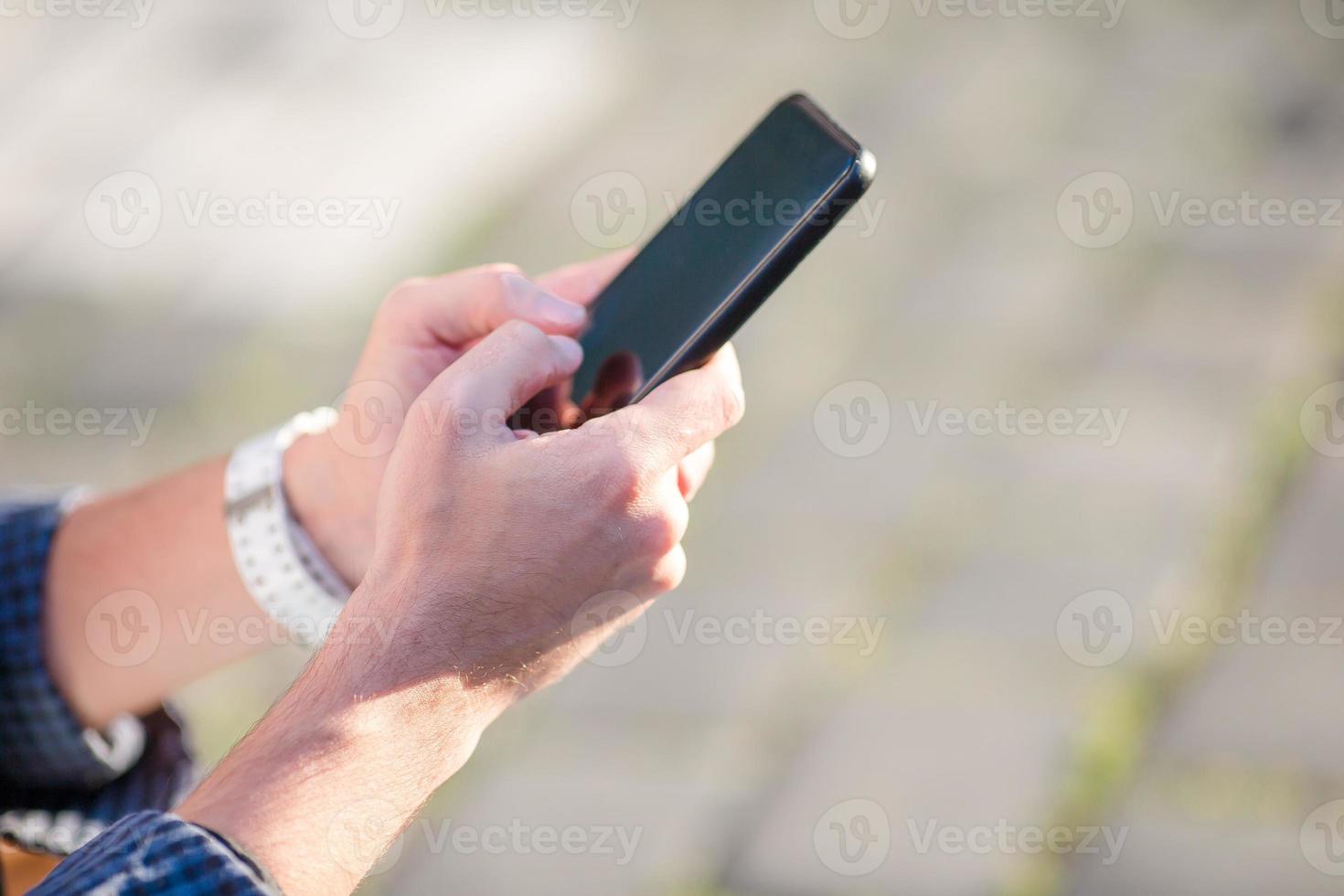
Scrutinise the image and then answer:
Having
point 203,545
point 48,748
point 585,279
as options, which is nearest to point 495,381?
point 585,279

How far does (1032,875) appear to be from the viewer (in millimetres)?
1717

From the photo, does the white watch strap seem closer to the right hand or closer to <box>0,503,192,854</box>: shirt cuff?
<box>0,503,192,854</box>: shirt cuff

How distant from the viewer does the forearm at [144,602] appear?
1.30 meters

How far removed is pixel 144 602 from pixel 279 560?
0.19m

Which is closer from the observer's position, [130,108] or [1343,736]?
[1343,736]

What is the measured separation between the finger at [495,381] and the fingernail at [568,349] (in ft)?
0.07

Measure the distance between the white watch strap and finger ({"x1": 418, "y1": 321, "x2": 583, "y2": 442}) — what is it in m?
0.39

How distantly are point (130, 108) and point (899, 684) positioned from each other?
2.30m

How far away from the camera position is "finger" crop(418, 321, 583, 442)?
1015 millimetres

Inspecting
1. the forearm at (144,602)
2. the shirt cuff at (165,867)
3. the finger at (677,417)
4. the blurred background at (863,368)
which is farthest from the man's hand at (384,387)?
the blurred background at (863,368)

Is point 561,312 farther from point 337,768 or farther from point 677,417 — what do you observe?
point 337,768

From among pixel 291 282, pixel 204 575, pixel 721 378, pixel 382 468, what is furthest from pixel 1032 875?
pixel 291 282

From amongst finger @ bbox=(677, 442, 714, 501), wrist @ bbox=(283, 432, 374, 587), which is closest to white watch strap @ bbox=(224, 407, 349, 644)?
wrist @ bbox=(283, 432, 374, 587)

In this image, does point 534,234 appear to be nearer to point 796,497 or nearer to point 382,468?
point 796,497
